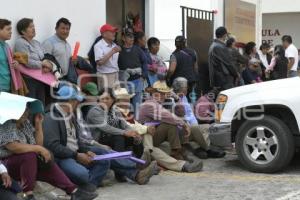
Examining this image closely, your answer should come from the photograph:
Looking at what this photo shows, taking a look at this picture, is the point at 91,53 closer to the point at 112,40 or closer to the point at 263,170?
the point at 112,40

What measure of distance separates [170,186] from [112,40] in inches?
124

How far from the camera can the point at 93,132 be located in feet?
25.3

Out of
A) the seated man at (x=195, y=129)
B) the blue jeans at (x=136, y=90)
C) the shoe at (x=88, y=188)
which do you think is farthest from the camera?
the blue jeans at (x=136, y=90)

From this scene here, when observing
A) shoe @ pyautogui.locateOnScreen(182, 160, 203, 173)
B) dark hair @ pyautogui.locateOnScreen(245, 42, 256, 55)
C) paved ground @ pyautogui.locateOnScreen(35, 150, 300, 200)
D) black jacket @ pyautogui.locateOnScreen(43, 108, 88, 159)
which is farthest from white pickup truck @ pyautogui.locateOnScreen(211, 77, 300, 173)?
dark hair @ pyautogui.locateOnScreen(245, 42, 256, 55)

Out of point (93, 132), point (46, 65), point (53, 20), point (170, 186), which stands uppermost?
point (53, 20)

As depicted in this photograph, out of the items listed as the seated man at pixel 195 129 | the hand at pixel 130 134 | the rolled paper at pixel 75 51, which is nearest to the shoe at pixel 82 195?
the hand at pixel 130 134

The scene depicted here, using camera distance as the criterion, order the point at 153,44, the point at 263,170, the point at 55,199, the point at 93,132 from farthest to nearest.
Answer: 1. the point at 153,44
2. the point at 263,170
3. the point at 93,132
4. the point at 55,199

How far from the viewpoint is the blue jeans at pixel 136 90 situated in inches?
398

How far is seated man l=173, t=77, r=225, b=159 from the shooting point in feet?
31.0

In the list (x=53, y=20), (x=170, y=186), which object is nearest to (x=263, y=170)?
(x=170, y=186)

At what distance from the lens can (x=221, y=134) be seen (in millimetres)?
8648

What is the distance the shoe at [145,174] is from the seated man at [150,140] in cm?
60

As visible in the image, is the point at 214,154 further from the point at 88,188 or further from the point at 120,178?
the point at 88,188

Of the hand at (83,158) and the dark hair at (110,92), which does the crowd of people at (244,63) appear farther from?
the hand at (83,158)
